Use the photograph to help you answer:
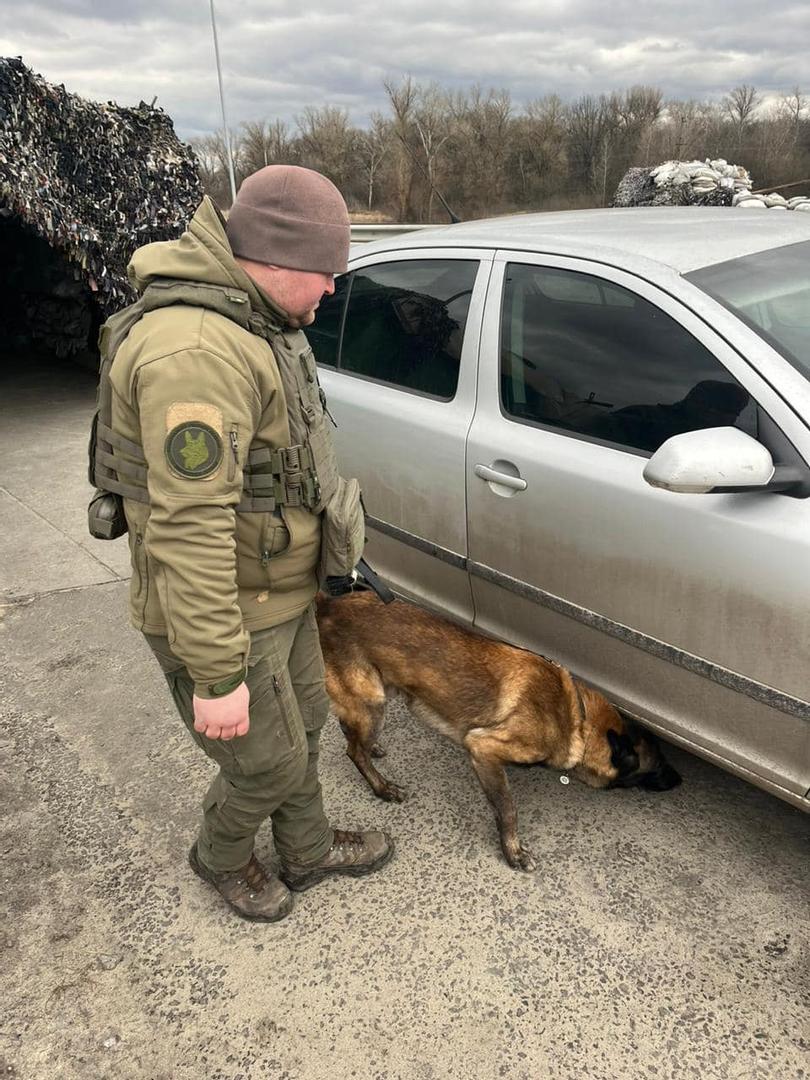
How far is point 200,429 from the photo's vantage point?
1.39 meters

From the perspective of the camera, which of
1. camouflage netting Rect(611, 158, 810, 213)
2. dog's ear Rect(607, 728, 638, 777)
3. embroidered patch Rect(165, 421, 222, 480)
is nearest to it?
embroidered patch Rect(165, 421, 222, 480)

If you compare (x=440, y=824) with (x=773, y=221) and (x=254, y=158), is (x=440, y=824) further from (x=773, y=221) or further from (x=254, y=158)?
(x=254, y=158)

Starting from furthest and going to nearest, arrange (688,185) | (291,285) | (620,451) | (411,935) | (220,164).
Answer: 1. (220,164)
2. (688,185)
3. (620,451)
4. (411,935)
5. (291,285)

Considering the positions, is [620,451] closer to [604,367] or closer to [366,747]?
[604,367]

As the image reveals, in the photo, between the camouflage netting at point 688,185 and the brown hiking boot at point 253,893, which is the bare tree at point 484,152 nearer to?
→ the camouflage netting at point 688,185

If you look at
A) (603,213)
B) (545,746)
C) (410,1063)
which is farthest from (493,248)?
(410,1063)

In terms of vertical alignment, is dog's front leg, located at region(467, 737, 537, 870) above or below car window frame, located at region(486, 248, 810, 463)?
below

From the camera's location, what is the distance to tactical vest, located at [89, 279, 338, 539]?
1.52 meters

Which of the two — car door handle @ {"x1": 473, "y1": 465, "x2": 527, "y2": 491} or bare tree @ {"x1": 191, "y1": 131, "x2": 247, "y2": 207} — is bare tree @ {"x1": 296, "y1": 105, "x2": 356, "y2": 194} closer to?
bare tree @ {"x1": 191, "y1": 131, "x2": 247, "y2": 207}

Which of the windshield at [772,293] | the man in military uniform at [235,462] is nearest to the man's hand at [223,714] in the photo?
the man in military uniform at [235,462]

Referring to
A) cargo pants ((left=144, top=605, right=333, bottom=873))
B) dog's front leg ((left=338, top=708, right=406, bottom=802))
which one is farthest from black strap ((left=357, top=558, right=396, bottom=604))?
dog's front leg ((left=338, top=708, right=406, bottom=802))

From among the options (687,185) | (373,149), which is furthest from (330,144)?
(687,185)

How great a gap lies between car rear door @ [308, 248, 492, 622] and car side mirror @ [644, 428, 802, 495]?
905 mm

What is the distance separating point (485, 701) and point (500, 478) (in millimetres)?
699
